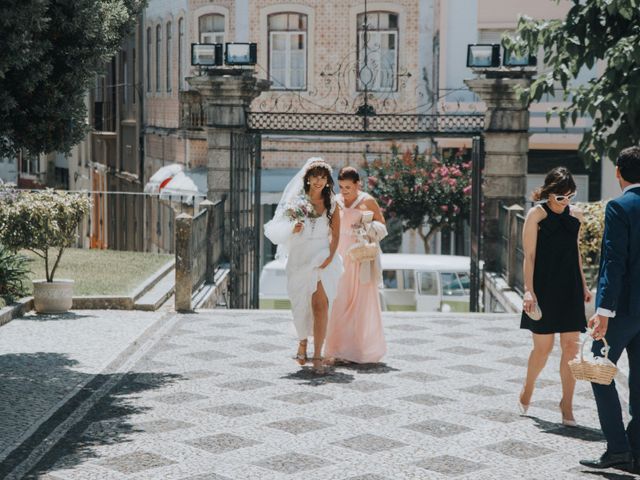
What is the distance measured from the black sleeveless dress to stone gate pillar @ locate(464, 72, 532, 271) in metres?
10.1

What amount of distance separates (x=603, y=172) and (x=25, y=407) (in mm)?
23532

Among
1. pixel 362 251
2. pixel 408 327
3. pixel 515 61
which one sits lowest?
pixel 408 327

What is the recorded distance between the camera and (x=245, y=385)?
10.8 metres

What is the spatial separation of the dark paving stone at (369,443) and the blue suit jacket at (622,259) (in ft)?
5.61

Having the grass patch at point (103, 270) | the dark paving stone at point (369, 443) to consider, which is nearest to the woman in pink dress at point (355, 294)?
the dark paving stone at point (369, 443)

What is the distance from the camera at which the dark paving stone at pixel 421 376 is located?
11258 millimetres

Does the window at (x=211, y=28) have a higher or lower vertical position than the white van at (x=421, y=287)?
higher

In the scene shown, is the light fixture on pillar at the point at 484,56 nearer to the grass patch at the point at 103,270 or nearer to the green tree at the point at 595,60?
the green tree at the point at 595,60

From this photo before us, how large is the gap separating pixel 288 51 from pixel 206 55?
1166cm

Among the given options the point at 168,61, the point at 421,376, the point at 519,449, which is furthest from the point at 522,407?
the point at 168,61

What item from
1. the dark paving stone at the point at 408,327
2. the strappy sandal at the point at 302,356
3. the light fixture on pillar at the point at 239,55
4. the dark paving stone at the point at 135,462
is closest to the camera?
the dark paving stone at the point at 135,462

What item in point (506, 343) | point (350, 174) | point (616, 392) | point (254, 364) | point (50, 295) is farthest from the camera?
point (50, 295)

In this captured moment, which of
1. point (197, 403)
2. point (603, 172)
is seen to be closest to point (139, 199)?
point (603, 172)

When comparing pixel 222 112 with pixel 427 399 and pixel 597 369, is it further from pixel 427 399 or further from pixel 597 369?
pixel 597 369
